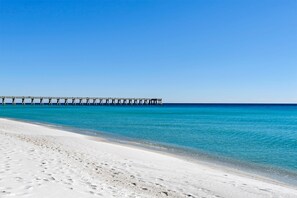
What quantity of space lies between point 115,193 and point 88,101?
581 feet

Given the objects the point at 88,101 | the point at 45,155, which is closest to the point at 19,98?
the point at 88,101

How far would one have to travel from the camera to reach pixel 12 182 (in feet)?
25.6

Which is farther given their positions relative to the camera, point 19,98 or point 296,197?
point 19,98

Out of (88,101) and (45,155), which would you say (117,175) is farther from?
(88,101)

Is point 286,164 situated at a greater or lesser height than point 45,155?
lesser

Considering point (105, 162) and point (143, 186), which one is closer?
point (143, 186)

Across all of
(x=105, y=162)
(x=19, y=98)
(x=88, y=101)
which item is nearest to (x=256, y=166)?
(x=105, y=162)

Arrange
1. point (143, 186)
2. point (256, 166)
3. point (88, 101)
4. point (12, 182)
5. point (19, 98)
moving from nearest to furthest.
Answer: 1. point (12, 182)
2. point (143, 186)
3. point (256, 166)
4. point (19, 98)
5. point (88, 101)

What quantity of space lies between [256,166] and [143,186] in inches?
375

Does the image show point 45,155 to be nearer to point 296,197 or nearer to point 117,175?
point 117,175

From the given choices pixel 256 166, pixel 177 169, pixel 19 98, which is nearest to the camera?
pixel 177 169

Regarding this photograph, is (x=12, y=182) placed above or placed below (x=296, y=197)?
above

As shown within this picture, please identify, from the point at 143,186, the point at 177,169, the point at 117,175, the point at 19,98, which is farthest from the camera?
the point at 19,98

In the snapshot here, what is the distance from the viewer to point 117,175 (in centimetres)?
1030
